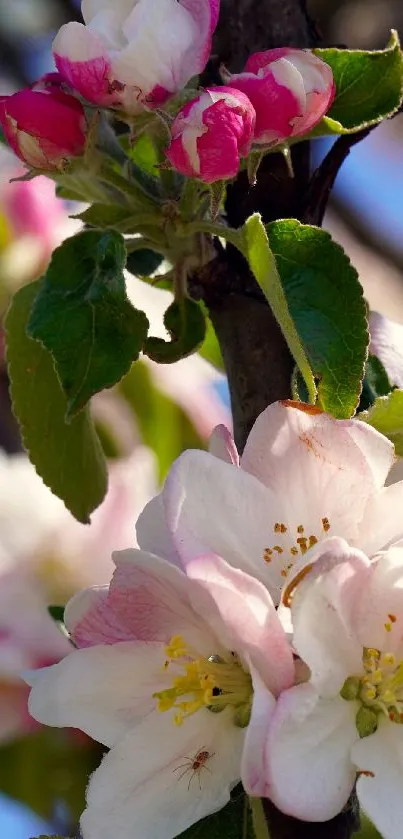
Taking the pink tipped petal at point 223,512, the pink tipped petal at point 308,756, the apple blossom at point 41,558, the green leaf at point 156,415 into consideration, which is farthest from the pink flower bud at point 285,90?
the green leaf at point 156,415

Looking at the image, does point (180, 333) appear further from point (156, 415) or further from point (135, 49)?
Result: point (156, 415)

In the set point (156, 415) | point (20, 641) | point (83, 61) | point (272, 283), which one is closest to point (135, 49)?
point (83, 61)

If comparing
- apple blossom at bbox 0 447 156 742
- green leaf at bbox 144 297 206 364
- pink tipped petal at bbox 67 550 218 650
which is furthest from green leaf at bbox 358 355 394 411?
apple blossom at bbox 0 447 156 742

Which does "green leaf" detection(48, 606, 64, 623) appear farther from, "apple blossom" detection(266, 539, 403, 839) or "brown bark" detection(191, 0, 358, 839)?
"apple blossom" detection(266, 539, 403, 839)

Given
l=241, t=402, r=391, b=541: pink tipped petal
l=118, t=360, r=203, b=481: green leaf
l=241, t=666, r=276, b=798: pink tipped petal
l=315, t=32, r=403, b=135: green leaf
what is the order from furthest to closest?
l=118, t=360, r=203, b=481: green leaf < l=315, t=32, r=403, b=135: green leaf < l=241, t=402, r=391, b=541: pink tipped petal < l=241, t=666, r=276, b=798: pink tipped petal

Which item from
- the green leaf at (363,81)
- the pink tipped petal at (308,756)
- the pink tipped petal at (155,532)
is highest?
the green leaf at (363,81)

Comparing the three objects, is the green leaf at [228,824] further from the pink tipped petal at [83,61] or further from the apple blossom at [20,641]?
the apple blossom at [20,641]
